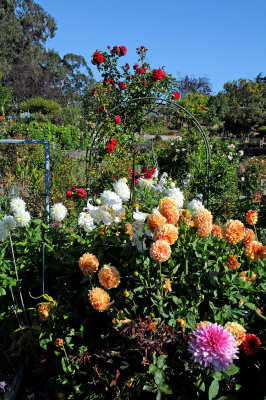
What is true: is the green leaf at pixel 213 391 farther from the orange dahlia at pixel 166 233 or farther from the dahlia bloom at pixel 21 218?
the dahlia bloom at pixel 21 218

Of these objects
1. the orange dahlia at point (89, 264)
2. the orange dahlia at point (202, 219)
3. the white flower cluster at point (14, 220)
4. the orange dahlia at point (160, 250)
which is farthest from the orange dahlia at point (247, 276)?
the white flower cluster at point (14, 220)

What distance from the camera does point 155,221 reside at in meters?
1.36

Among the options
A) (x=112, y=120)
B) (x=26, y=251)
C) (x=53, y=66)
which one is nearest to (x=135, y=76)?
(x=112, y=120)

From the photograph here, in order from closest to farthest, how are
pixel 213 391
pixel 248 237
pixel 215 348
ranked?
pixel 215 348
pixel 213 391
pixel 248 237

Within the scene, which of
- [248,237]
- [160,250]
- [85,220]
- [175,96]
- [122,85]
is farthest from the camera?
[175,96]

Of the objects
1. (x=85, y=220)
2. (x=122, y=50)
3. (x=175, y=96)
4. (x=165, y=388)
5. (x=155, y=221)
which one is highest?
(x=122, y=50)

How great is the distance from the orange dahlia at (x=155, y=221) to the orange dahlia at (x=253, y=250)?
0.44 meters

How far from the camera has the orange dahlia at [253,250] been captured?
5.01ft

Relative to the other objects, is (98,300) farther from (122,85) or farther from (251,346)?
(122,85)

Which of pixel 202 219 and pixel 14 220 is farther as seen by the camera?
pixel 14 220

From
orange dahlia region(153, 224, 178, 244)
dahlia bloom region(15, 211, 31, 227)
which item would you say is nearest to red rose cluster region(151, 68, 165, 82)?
dahlia bloom region(15, 211, 31, 227)

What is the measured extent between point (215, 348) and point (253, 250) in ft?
2.31

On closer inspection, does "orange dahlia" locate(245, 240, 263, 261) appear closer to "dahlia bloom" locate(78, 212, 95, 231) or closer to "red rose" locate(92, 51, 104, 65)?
"dahlia bloom" locate(78, 212, 95, 231)

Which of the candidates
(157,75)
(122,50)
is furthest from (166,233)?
(122,50)
